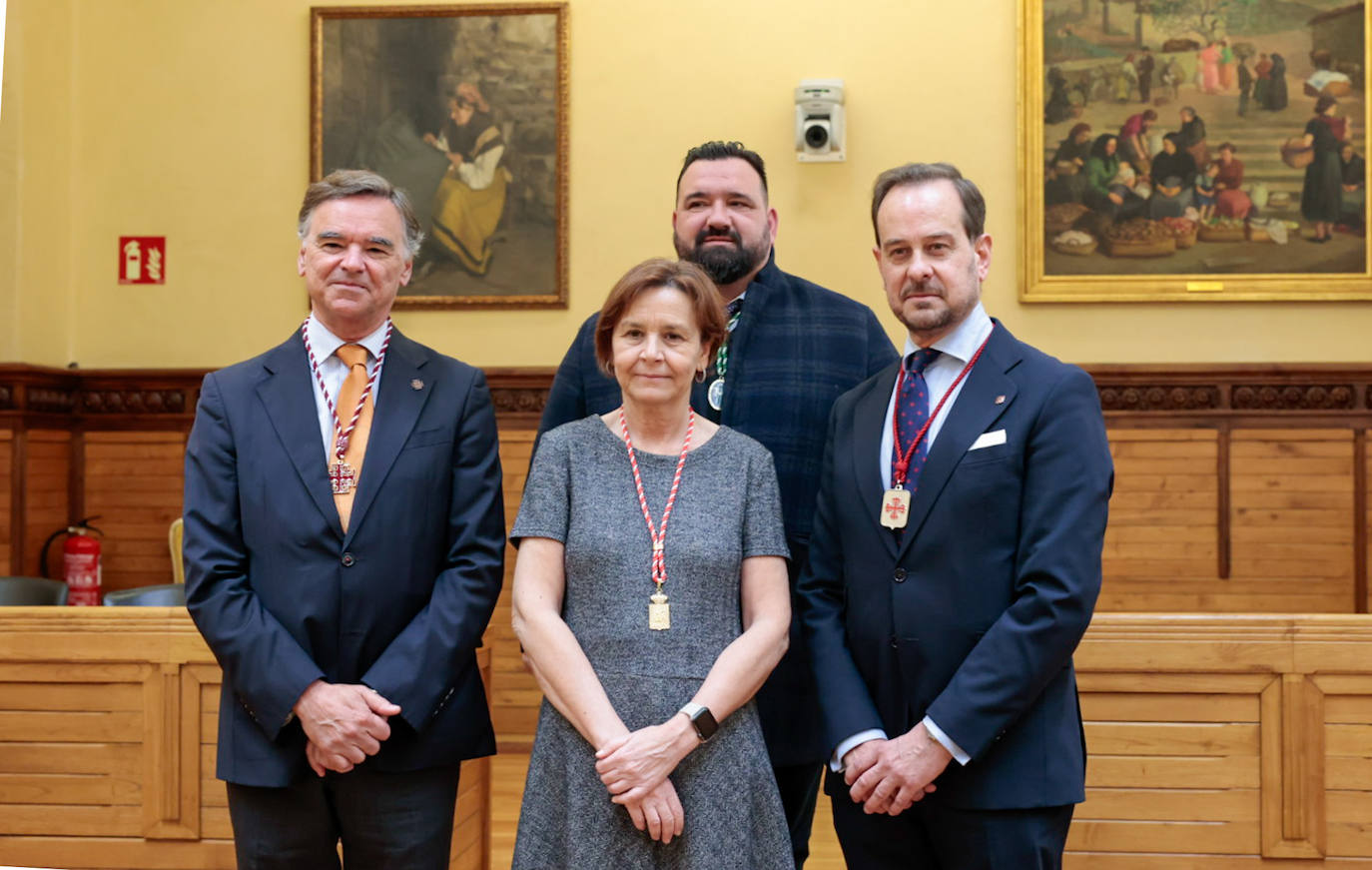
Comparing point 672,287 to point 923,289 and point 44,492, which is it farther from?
point 44,492

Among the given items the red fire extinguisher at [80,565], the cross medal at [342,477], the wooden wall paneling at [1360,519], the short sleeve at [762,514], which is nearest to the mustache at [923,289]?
the short sleeve at [762,514]

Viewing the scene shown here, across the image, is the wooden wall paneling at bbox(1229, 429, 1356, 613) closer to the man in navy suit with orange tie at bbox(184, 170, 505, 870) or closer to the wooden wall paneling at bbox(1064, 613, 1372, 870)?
the wooden wall paneling at bbox(1064, 613, 1372, 870)

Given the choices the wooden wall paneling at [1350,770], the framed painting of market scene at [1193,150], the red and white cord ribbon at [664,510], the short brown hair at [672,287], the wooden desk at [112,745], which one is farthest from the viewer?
the framed painting of market scene at [1193,150]

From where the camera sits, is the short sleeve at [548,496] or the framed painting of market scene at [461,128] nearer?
the short sleeve at [548,496]

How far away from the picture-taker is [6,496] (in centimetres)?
636

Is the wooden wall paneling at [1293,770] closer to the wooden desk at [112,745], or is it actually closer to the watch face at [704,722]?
the watch face at [704,722]

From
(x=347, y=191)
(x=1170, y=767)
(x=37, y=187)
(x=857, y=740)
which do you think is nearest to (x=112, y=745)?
(x=347, y=191)

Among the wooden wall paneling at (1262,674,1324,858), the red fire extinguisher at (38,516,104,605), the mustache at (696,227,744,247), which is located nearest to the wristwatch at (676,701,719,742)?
the mustache at (696,227,744,247)

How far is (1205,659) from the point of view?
348 centimetres

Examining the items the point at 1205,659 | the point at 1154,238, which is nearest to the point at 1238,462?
the point at 1154,238

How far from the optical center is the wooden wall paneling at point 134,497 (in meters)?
6.84

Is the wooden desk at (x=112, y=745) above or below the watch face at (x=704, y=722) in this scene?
below

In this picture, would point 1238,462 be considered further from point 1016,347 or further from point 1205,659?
point 1016,347

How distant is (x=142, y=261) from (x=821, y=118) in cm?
388
